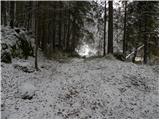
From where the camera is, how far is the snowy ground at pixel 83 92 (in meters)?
9.23

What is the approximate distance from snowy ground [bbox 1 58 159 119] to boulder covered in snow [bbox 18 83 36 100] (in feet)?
0.63

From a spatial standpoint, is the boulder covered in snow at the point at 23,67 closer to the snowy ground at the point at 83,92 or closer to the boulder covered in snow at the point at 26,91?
the snowy ground at the point at 83,92

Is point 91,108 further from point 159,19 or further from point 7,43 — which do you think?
point 159,19

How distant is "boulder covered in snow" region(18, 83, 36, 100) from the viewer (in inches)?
384

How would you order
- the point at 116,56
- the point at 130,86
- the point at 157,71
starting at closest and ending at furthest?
the point at 130,86 → the point at 157,71 → the point at 116,56

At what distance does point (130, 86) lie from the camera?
41.4 ft

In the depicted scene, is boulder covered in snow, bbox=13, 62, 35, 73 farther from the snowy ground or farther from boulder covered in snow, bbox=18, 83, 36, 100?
boulder covered in snow, bbox=18, 83, 36, 100

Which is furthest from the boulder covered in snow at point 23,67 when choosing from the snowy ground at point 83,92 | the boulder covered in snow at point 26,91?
the boulder covered in snow at point 26,91

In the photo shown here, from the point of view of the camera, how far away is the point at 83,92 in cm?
1116

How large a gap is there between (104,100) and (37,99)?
11.3ft

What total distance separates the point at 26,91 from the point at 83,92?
9.97 feet

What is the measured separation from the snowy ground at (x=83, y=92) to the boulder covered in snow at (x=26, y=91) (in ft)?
0.63

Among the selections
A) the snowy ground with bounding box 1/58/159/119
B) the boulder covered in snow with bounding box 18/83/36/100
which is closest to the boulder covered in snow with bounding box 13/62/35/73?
the snowy ground with bounding box 1/58/159/119

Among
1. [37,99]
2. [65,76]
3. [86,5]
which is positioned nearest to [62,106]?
[37,99]
